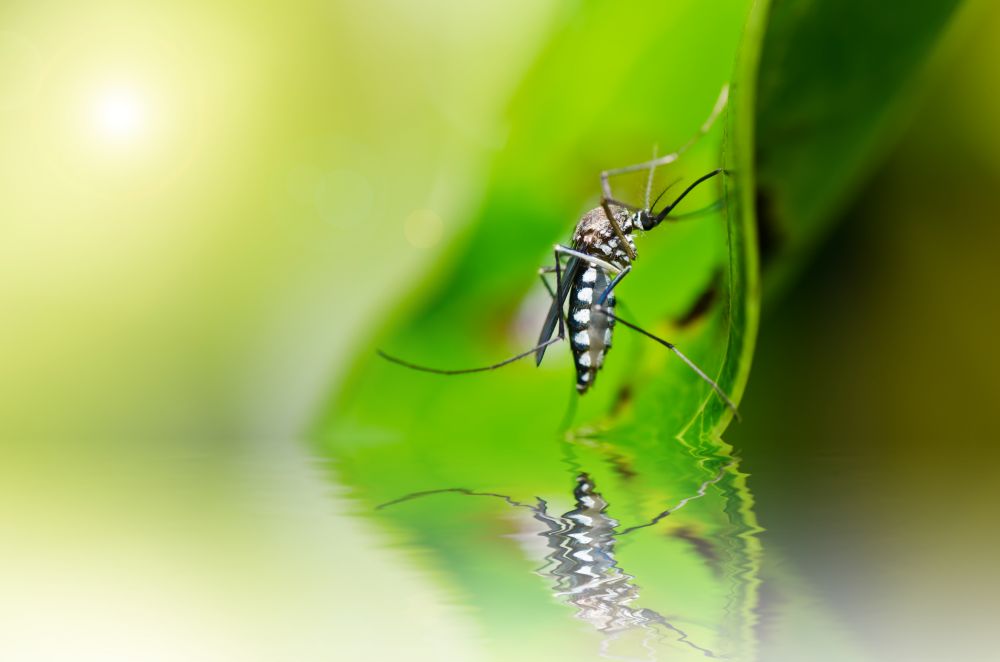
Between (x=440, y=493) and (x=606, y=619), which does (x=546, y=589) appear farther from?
(x=440, y=493)

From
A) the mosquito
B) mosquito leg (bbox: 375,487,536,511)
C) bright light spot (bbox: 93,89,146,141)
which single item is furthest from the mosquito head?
bright light spot (bbox: 93,89,146,141)

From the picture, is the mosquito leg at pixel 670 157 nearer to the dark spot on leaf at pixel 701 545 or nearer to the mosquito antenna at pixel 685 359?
the mosquito antenna at pixel 685 359

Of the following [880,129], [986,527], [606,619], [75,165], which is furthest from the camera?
[75,165]

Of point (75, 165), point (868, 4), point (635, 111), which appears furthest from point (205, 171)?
point (868, 4)

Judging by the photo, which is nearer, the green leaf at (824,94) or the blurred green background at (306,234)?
the green leaf at (824,94)

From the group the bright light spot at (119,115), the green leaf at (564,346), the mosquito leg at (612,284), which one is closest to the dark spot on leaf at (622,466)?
the green leaf at (564,346)

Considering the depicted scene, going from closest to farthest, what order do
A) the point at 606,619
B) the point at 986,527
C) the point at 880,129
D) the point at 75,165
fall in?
1. the point at 606,619
2. the point at 986,527
3. the point at 880,129
4. the point at 75,165

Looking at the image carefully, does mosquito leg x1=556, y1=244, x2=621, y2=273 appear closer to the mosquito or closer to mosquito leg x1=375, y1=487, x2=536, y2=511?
the mosquito
